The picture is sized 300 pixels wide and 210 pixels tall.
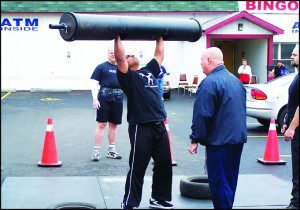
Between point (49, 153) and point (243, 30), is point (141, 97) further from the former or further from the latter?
point (243, 30)

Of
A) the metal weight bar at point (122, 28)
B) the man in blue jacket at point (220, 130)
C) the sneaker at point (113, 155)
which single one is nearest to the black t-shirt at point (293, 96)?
the man in blue jacket at point (220, 130)

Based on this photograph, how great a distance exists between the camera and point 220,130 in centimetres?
542

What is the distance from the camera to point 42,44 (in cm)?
2609

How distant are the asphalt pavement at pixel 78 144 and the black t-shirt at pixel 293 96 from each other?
2.13 m

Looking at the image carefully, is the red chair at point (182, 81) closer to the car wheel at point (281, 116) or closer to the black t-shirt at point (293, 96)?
the car wheel at point (281, 116)

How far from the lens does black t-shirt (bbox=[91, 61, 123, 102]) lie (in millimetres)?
8867

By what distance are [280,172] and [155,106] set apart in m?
3.51

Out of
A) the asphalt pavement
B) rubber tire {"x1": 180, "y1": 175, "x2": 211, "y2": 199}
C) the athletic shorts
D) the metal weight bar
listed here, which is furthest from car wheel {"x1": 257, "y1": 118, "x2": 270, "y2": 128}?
the metal weight bar

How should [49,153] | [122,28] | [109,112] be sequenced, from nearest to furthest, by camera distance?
[122,28]
[49,153]
[109,112]

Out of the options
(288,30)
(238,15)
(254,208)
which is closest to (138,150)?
(254,208)

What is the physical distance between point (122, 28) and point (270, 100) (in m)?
7.94

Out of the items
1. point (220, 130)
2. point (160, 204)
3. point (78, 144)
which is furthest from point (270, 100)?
Answer: point (220, 130)

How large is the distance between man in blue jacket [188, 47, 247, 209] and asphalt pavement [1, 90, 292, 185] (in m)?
2.01

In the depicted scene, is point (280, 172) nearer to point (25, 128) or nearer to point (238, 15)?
point (25, 128)
